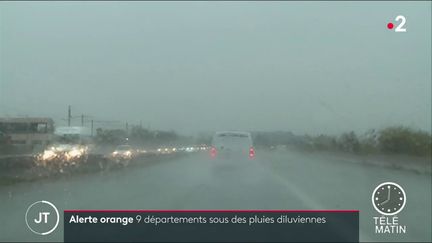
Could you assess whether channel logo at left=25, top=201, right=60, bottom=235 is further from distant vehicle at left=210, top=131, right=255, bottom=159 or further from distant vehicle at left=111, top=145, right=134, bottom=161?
distant vehicle at left=210, top=131, right=255, bottom=159

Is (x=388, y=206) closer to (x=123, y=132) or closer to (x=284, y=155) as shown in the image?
(x=123, y=132)

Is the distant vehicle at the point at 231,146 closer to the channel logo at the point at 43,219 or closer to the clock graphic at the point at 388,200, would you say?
the clock graphic at the point at 388,200

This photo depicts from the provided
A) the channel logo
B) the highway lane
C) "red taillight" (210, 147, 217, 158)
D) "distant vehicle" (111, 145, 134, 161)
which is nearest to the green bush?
the highway lane

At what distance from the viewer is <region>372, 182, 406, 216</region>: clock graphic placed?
9328 mm

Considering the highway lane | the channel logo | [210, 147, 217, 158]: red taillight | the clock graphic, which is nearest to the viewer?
the channel logo

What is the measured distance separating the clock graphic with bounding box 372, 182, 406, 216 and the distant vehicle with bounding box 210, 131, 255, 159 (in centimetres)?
994

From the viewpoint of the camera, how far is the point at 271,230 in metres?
9.12

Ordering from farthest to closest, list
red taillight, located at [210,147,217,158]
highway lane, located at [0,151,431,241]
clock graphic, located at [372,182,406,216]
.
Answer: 1. red taillight, located at [210,147,217,158]
2. highway lane, located at [0,151,431,241]
3. clock graphic, located at [372,182,406,216]

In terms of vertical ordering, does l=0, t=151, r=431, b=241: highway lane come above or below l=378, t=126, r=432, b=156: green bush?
below

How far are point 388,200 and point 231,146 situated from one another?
12.3 metres

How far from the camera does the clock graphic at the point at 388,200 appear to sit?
933cm

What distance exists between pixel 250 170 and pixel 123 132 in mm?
9547

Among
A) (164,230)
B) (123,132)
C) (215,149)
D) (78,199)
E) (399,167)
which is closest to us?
(164,230)

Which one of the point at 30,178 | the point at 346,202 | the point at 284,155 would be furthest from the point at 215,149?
the point at 284,155
